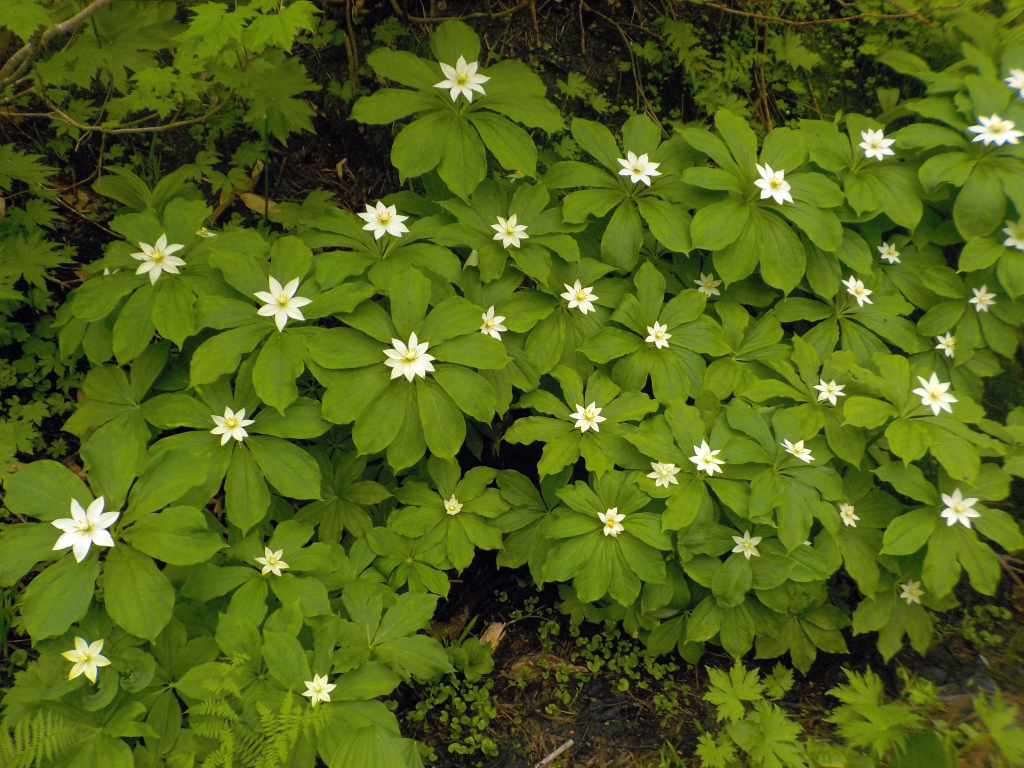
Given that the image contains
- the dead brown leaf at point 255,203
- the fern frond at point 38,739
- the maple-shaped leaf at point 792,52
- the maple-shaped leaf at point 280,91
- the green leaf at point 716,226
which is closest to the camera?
the fern frond at point 38,739

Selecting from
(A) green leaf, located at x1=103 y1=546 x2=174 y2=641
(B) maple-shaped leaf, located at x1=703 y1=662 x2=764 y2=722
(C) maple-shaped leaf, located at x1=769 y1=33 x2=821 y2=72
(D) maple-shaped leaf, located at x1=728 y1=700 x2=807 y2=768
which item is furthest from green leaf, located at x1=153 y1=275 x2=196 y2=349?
(C) maple-shaped leaf, located at x1=769 y1=33 x2=821 y2=72

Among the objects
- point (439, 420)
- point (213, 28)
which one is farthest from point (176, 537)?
point (213, 28)

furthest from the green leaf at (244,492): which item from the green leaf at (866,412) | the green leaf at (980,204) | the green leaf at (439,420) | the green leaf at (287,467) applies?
the green leaf at (980,204)

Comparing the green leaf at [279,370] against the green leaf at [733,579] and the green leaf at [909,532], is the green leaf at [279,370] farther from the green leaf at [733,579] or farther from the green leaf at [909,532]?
the green leaf at [909,532]

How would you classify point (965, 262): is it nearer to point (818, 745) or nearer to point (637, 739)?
point (818, 745)

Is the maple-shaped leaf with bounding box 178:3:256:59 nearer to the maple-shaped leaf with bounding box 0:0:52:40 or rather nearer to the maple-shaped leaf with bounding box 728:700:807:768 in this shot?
the maple-shaped leaf with bounding box 0:0:52:40

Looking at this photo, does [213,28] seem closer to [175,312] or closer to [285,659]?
[175,312]

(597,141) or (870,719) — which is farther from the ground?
(597,141)
